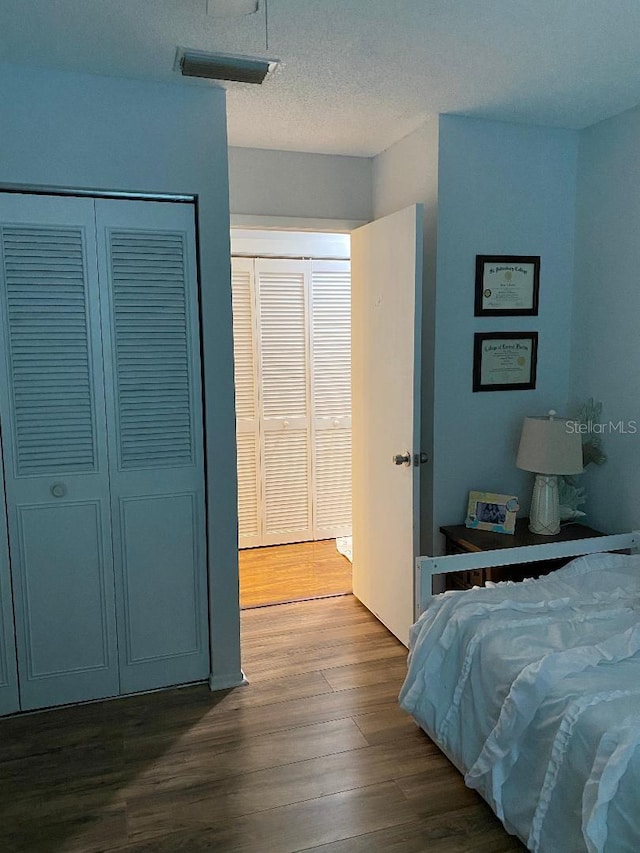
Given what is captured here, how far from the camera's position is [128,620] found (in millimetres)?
2750

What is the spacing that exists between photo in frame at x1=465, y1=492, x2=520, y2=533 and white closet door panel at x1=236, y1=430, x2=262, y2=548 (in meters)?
1.85

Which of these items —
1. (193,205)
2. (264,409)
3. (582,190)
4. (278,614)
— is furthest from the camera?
(264,409)

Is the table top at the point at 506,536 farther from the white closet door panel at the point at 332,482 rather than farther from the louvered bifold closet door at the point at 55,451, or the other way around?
the white closet door panel at the point at 332,482

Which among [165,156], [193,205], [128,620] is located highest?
[165,156]

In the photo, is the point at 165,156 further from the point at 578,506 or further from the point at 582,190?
the point at 578,506

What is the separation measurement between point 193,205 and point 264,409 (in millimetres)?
2079

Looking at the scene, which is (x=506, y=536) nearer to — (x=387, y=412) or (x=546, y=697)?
(x=387, y=412)

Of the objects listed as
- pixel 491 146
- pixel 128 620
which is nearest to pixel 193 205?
pixel 491 146

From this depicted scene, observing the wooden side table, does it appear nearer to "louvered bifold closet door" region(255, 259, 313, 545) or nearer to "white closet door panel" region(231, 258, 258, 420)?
"louvered bifold closet door" region(255, 259, 313, 545)

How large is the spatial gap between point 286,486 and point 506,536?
204cm

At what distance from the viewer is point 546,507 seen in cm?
301

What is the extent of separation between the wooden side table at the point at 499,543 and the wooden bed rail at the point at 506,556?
0.23 metres

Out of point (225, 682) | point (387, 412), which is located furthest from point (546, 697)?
point (387, 412)

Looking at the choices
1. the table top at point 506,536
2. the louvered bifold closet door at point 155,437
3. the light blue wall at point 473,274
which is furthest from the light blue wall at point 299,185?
the table top at point 506,536
